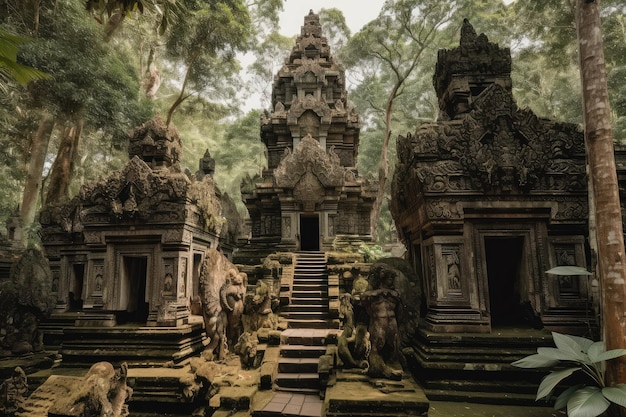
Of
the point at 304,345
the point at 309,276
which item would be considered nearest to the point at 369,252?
the point at 309,276

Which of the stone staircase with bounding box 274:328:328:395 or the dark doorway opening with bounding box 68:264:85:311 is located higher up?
the dark doorway opening with bounding box 68:264:85:311

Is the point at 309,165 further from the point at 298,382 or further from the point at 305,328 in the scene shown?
the point at 298,382

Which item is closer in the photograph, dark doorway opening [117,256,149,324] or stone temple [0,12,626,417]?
stone temple [0,12,626,417]

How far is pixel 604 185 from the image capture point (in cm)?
453

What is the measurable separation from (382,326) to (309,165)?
8.62m

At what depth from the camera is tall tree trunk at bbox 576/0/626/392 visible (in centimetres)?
423

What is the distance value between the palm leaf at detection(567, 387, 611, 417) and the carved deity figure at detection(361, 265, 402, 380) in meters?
2.16

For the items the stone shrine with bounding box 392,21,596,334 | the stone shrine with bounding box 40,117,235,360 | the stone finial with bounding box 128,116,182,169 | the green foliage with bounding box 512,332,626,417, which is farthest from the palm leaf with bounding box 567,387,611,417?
the stone finial with bounding box 128,116,182,169

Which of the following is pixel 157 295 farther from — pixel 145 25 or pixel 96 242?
pixel 145 25

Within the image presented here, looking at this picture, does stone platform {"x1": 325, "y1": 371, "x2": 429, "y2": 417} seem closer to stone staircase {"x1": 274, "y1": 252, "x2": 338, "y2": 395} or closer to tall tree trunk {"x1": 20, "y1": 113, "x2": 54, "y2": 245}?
stone staircase {"x1": 274, "y1": 252, "x2": 338, "y2": 395}

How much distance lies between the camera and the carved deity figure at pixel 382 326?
5242 millimetres

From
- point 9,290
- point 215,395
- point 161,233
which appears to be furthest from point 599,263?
point 9,290

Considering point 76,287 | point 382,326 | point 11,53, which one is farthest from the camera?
point 76,287

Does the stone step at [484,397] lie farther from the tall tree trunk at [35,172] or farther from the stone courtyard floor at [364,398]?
the tall tree trunk at [35,172]
